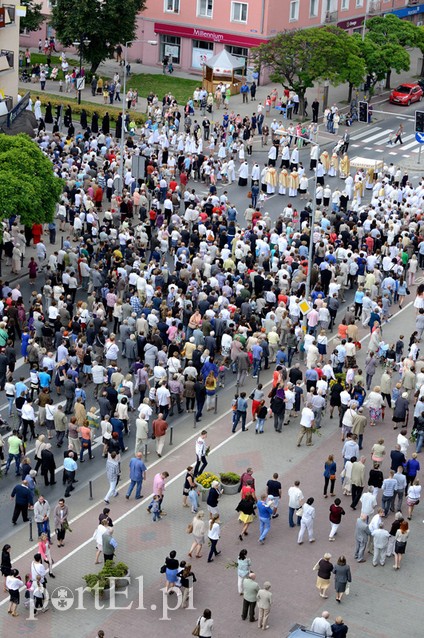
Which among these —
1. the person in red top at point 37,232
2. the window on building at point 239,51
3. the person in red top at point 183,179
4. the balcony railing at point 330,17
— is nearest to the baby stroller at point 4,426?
the person in red top at point 37,232

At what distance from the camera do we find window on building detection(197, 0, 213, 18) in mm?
80938

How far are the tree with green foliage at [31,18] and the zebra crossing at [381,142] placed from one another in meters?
22.1

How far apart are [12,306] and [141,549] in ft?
41.3

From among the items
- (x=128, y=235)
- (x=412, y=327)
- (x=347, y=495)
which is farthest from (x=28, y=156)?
(x=347, y=495)

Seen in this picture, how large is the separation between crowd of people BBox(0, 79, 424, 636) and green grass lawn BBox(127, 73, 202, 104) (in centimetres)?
1771

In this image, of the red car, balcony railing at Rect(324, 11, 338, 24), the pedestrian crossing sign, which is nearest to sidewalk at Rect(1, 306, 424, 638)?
the pedestrian crossing sign

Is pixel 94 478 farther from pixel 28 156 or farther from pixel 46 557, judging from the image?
pixel 28 156

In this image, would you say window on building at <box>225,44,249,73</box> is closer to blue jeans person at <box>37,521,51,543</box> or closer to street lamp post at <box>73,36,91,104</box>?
street lamp post at <box>73,36,91,104</box>

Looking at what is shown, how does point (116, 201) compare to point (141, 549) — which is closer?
point (141, 549)

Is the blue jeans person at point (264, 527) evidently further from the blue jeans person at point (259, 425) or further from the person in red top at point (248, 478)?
the blue jeans person at point (259, 425)

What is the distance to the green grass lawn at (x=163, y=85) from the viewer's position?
7581 cm

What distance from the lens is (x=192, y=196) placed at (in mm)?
52562

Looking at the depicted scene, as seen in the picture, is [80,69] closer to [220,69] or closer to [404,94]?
[220,69]

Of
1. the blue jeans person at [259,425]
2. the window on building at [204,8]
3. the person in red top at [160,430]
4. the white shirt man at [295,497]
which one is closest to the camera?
the white shirt man at [295,497]
